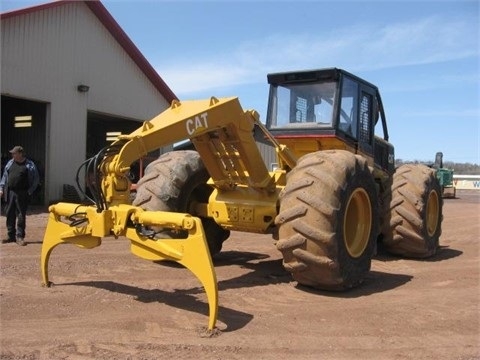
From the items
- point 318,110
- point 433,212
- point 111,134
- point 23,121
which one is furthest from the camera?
point 111,134

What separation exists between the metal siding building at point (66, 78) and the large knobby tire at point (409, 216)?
10.4 meters

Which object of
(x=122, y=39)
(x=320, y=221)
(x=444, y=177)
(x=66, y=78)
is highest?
(x=122, y=39)

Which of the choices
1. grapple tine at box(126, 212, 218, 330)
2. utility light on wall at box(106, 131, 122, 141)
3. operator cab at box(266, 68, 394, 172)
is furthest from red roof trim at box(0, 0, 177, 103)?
grapple tine at box(126, 212, 218, 330)

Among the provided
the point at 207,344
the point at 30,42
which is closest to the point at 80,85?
the point at 30,42

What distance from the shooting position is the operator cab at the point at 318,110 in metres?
7.12

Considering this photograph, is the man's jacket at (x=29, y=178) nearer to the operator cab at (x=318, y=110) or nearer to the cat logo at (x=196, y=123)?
the operator cab at (x=318, y=110)

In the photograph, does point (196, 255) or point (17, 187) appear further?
point (17, 187)

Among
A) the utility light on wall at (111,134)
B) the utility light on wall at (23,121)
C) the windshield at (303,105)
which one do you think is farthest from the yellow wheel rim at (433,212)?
the utility light on wall at (111,134)

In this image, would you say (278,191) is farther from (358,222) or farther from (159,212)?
(159,212)

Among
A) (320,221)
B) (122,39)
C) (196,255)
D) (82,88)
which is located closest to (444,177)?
(122,39)

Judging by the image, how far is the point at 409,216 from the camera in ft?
24.8

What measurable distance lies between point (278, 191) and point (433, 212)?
11.6 ft

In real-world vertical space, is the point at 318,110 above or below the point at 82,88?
below

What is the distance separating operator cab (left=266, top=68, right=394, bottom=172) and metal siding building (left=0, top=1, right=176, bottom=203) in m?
8.97
